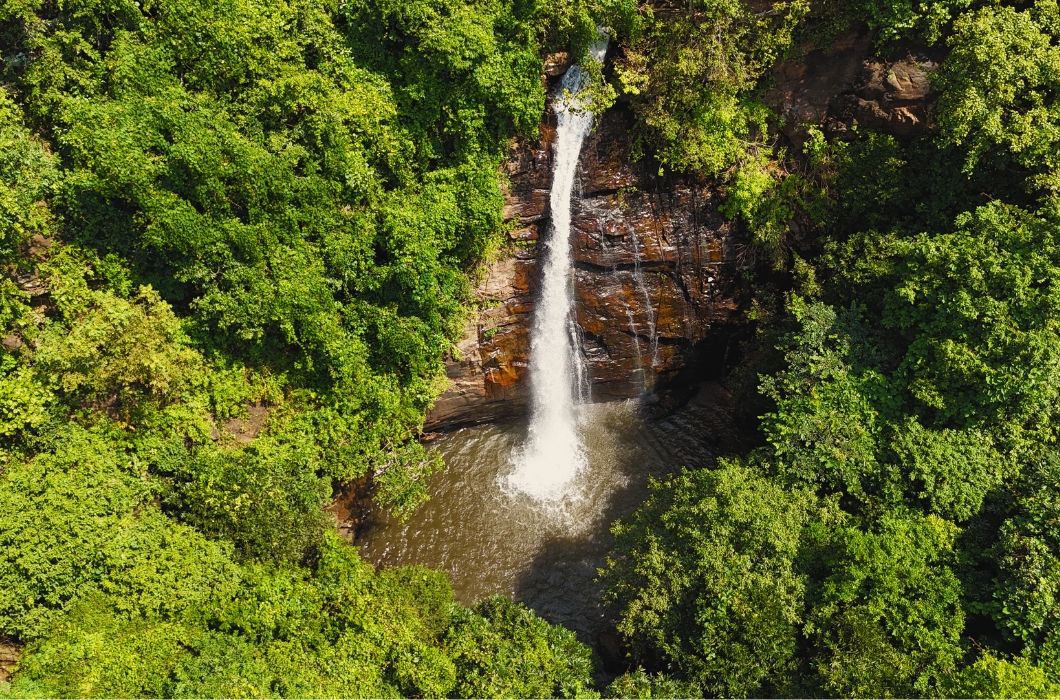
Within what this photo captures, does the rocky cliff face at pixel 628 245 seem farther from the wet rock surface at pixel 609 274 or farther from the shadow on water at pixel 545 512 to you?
the shadow on water at pixel 545 512

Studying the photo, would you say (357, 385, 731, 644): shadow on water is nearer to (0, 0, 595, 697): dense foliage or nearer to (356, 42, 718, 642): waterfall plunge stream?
(356, 42, 718, 642): waterfall plunge stream

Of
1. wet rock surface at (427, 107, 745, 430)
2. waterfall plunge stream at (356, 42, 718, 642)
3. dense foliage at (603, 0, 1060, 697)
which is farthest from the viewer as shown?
wet rock surface at (427, 107, 745, 430)

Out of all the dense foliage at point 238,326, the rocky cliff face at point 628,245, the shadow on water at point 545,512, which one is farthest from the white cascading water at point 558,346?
the dense foliage at point 238,326

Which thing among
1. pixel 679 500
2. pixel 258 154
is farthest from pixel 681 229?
pixel 258 154

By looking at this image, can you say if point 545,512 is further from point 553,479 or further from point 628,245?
point 628,245

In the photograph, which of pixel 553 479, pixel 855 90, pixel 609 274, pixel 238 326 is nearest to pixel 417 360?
pixel 238 326

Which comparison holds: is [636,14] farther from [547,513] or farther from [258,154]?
[547,513]

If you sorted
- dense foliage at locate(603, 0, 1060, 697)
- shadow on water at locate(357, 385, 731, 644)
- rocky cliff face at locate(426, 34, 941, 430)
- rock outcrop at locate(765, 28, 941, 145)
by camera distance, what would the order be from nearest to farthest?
dense foliage at locate(603, 0, 1060, 697), shadow on water at locate(357, 385, 731, 644), rock outcrop at locate(765, 28, 941, 145), rocky cliff face at locate(426, 34, 941, 430)

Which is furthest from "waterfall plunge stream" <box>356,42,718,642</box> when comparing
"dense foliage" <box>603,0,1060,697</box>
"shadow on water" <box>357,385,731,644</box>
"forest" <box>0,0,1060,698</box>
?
Answer: "dense foliage" <box>603,0,1060,697</box>
